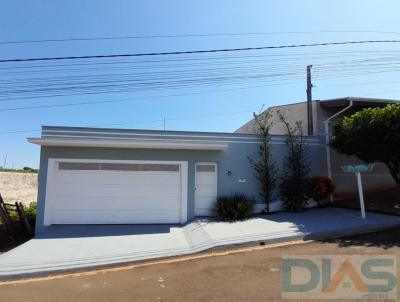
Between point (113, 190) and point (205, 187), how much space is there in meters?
3.24

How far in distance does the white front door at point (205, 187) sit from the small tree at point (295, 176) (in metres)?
2.65

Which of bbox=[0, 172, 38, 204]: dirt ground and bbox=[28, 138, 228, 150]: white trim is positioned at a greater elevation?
bbox=[28, 138, 228, 150]: white trim

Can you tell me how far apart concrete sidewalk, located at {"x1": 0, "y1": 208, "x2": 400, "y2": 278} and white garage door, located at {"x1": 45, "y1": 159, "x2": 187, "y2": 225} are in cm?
52

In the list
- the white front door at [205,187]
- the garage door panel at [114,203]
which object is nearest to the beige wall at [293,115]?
the white front door at [205,187]

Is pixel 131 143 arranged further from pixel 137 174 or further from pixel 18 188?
pixel 18 188

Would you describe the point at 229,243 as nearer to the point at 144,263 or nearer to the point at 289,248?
the point at 289,248

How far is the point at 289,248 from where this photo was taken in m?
8.41

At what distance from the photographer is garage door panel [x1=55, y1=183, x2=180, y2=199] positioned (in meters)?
11.8

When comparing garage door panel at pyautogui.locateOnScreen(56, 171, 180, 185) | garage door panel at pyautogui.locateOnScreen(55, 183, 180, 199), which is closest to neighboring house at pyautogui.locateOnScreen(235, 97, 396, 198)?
garage door panel at pyautogui.locateOnScreen(56, 171, 180, 185)

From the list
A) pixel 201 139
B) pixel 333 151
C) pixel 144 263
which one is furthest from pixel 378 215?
pixel 144 263

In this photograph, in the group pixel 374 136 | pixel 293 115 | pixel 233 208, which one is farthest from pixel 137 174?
pixel 293 115

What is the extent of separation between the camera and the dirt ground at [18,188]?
22469 millimetres

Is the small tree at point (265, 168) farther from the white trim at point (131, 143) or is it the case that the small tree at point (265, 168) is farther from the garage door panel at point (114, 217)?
the garage door panel at point (114, 217)

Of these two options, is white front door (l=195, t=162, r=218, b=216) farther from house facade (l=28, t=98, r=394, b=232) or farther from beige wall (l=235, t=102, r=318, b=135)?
beige wall (l=235, t=102, r=318, b=135)
